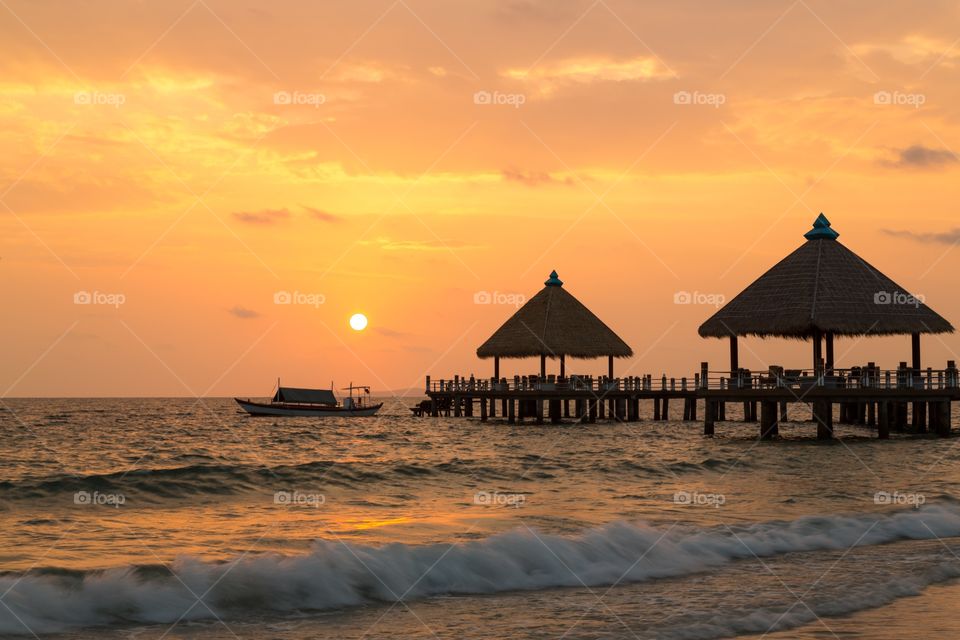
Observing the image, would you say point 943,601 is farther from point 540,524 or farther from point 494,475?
point 494,475

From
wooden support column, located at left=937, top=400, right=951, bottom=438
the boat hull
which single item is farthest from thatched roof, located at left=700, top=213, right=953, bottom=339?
the boat hull

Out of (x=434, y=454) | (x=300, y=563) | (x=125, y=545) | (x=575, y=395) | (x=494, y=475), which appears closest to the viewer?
(x=300, y=563)

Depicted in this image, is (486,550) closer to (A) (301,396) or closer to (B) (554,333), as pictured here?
(B) (554,333)

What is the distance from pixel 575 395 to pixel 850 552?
40.5m

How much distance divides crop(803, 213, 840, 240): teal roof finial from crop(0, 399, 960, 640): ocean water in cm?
1616

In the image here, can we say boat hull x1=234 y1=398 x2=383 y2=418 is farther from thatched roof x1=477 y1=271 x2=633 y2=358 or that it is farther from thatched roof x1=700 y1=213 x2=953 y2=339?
thatched roof x1=700 y1=213 x2=953 y2=339

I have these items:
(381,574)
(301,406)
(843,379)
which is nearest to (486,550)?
(381,574)

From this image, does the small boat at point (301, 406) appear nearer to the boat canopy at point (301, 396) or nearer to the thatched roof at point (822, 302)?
the boat canopy at point (301, 396)

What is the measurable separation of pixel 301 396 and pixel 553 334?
28841 mm

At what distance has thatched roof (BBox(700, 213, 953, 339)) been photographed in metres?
40.6

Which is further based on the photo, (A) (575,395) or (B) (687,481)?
(A) (575,395)

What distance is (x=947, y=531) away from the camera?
58.9 ft

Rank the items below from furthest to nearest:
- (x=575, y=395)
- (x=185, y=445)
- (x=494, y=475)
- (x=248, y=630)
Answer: (x=575, y=395), (x=185, y=445), (x=494, y=475), (x=248, y=630)

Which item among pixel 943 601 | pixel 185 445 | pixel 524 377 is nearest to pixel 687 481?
pixel 943 601
